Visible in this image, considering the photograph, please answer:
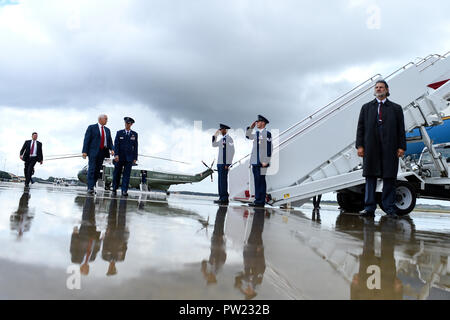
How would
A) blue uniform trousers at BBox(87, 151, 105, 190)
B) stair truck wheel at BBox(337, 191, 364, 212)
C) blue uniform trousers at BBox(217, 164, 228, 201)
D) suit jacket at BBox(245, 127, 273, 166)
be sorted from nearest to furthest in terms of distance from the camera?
suit jacket at BBox(245, 127, 273, 166) → blue uniform trousers at BBox(87, 151, 105, 190) → blue uniform trousers at BBox(217, 164, 228, 201) → stair truck wheel at BBox(337, 191, 364, 212)

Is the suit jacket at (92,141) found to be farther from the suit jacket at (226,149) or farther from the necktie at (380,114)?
the necktie at (380,114)

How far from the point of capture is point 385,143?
4.34 metres

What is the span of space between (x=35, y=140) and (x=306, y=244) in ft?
32.8

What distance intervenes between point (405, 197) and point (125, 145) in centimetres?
557

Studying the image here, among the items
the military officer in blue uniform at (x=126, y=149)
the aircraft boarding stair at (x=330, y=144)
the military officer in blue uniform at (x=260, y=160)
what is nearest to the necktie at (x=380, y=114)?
the aircraft boarding stair at (x=330, y=144)

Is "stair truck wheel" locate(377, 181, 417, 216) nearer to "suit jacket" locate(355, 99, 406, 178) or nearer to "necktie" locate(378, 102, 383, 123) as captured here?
"suit jacket" locate(355, 99, 406, 178)

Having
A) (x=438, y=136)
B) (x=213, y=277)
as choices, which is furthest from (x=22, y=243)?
(x=438, y=136)

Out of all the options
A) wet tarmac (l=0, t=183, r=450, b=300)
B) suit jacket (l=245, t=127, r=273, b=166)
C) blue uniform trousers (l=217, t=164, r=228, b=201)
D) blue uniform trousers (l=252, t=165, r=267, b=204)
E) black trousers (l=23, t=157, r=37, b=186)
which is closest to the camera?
wet tarmac (l=0, t=183, r=450, b=300)

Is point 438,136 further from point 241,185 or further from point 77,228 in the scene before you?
point 77,228

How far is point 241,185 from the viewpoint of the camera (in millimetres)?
6176

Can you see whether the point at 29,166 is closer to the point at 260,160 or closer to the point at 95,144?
the point at 95,144

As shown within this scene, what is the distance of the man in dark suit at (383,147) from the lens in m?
4.30

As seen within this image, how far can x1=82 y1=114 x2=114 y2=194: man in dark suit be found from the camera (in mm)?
6316

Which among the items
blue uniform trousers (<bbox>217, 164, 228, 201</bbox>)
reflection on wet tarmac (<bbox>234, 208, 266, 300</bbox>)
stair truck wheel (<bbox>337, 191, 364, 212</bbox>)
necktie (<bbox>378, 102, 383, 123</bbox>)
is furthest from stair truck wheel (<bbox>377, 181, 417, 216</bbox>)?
reflection on wet tarmac (<bbox>234, 208, 266, 300</bbox>)
